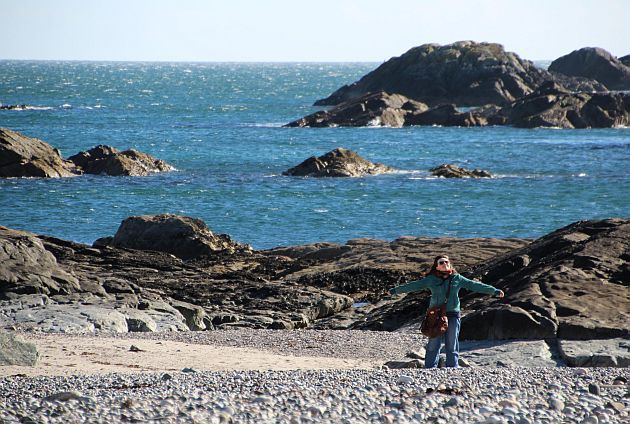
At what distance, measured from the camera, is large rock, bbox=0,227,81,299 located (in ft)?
62.9

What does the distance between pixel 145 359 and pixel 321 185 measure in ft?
121

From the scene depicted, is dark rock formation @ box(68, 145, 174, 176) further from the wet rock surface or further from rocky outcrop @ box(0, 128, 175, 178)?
the wet rock surface

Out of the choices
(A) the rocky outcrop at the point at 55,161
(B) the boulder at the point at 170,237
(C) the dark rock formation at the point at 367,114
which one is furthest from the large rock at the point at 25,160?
(C) the dark rock formation at the point at 367,114

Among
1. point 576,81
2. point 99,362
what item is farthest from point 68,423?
point 576,81

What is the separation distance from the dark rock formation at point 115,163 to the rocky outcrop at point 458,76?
57.4m

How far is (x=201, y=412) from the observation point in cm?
991

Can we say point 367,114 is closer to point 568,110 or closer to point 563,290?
point 568,110

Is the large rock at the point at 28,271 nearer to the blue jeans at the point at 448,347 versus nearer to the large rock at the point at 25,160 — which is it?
the blue jeans at the point at 448,347

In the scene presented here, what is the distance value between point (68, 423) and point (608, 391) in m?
5.66

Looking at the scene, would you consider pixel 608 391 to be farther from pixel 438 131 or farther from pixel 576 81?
pixel 576 81

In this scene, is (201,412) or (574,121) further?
(574,121)

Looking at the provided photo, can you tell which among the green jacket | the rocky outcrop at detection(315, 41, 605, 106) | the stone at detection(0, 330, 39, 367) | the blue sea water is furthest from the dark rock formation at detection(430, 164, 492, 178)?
the rocky outcrop at detection(315, 41, 605, 106)

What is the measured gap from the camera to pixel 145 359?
48.0ft

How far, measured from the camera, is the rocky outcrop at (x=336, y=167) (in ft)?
179
